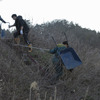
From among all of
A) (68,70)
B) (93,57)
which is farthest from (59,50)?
(93,57)

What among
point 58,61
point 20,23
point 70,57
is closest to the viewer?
point 70,57

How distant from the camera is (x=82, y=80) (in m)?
6.55

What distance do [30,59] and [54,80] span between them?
6.95 ft

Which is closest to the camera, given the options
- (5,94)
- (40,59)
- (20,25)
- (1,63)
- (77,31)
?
(5,94)

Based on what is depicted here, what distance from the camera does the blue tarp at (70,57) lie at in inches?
225

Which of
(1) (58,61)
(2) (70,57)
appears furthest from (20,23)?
(2) (70,57)

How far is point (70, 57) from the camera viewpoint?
5773mm

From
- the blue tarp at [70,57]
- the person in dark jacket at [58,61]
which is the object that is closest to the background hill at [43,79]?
the person in dark jacket at [58,61]

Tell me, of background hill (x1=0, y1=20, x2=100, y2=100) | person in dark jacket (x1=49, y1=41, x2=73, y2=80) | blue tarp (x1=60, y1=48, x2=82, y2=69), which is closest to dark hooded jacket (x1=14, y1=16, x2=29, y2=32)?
background hill (x1=0, y1=20, x2=100, y2=100)

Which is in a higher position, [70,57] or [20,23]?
[20,23]

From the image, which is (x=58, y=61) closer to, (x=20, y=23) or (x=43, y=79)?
(x=43, y=79)

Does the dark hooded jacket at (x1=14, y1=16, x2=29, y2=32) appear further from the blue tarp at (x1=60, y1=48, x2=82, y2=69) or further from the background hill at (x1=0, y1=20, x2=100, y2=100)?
the blue tarp at (x1=60, y1=48, x2=82, y2=69)

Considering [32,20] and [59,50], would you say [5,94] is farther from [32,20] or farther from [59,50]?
[32,20]

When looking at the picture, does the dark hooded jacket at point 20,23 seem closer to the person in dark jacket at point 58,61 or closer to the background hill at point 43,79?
the background hill at point 43,79
